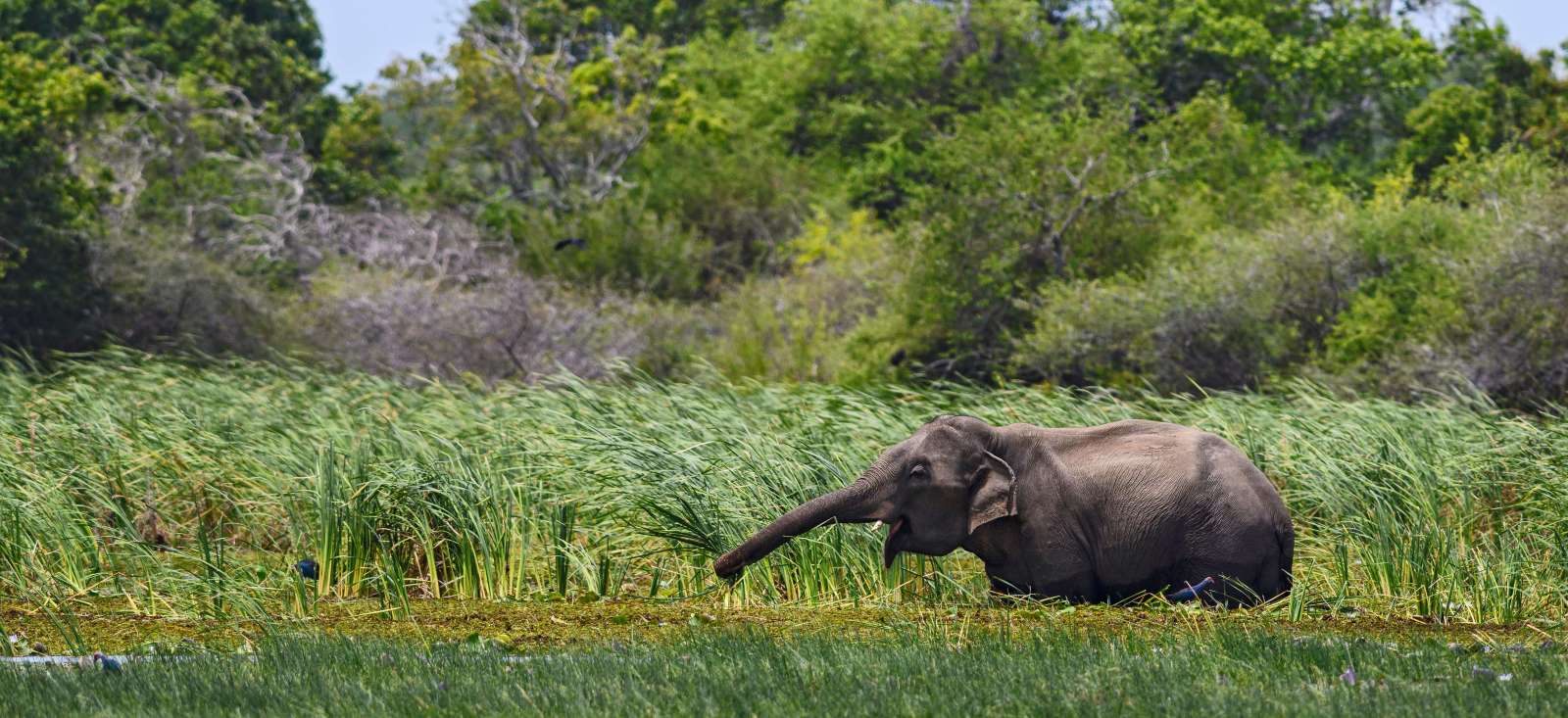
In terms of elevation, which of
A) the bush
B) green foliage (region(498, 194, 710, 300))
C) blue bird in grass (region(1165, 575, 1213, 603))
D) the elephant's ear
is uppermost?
green foliage (region(498, 194, 710, 300))

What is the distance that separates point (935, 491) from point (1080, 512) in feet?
2.34

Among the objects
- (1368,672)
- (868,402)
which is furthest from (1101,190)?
(1368,672)

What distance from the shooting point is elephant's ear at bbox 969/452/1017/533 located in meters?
8.80

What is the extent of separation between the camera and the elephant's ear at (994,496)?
28.9ft

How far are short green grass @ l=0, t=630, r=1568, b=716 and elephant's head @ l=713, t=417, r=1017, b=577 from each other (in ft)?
5.14

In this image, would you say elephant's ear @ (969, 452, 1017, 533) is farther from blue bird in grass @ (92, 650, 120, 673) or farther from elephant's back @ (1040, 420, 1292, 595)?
blue bird in grass @ (92, 650, 120, 673)

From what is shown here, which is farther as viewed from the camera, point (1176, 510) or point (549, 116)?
point (549, 116)

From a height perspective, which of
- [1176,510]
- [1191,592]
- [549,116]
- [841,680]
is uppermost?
[549,116]

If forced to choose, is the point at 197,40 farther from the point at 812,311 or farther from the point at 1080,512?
the point at 1080,512

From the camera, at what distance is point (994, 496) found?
29.0 ft

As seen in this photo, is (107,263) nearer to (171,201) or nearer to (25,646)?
(171,201)

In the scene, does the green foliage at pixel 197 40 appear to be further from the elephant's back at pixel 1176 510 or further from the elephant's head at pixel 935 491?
the elephant's back at pixel 1176 510

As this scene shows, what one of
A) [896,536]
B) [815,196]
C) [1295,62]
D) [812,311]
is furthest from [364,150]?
[896,536]

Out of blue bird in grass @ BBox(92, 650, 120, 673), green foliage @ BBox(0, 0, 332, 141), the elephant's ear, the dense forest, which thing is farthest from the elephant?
green foliage @ BBox(0, 0, 332, 141)
